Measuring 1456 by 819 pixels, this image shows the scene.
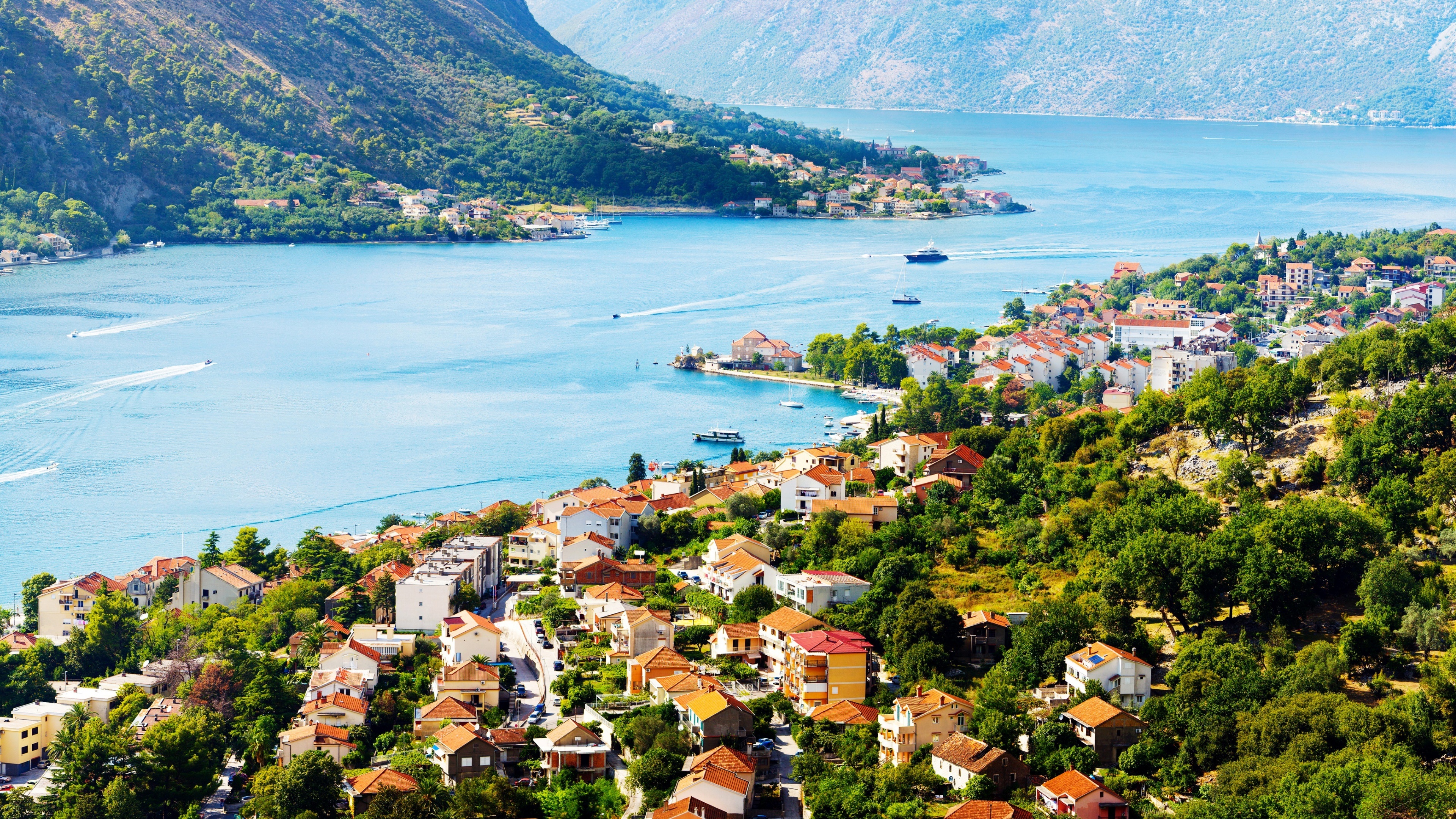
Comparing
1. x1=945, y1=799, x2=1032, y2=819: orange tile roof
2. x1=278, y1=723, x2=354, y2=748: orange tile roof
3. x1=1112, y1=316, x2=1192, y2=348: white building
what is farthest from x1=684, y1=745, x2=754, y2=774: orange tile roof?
x1=1112, y1=316, x2=1192, y2=348: white building

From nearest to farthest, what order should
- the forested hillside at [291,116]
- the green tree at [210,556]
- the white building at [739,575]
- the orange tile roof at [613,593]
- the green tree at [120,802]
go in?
the green tree at [120,802]
the orange tile roof at [613,593]
the white building at [739,575]
the green tree at [210,556]
the forested hillside at [291,116]

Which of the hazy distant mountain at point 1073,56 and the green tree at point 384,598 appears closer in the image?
the green tree at point 384,598

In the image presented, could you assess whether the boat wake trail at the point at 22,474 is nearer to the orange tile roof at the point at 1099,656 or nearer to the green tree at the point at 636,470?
the green tree at the point at 636,470

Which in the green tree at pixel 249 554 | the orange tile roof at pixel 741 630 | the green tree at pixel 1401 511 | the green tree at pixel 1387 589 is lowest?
the green tree at pixel 249 554

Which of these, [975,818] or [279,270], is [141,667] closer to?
[975,818]

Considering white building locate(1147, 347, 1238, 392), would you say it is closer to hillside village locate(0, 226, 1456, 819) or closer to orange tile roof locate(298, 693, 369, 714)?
hillside village locate(0, 226, 1456, 819)

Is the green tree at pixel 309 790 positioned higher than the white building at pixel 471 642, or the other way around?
the white building at pixel 471 642

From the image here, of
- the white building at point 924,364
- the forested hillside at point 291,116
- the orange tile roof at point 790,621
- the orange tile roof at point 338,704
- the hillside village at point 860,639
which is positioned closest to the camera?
the hillside village at point 860,639

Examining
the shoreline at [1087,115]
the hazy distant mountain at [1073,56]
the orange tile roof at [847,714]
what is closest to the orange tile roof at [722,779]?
the orange tile roof at [847,714]
